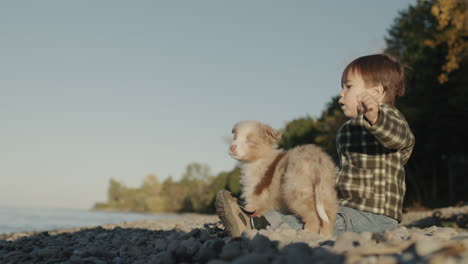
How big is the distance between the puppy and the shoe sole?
25cm

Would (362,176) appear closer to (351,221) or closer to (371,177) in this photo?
(371,177)

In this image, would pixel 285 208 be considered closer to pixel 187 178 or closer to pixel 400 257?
pixel 400 257

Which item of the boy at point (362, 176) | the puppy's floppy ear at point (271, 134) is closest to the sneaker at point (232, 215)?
the boy at point (362, 176)

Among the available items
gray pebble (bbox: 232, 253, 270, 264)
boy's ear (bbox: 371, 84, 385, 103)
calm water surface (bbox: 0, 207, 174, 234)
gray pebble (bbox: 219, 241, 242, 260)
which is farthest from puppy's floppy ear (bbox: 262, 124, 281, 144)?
calm water surface (bbox: 0, 207, 174, 234)

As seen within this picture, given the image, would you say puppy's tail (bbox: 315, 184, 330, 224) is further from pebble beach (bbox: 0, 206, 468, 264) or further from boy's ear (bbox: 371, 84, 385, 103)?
boy's ear (bbox: 371, 84, 385, 103)

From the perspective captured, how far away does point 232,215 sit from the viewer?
4172 mm

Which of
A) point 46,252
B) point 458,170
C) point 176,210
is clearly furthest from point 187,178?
point 46,252

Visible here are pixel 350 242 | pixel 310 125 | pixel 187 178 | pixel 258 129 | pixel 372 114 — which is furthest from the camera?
pixel 187 178

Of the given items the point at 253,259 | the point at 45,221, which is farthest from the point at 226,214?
the point at 45,221

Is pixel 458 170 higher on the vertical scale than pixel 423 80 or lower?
lower

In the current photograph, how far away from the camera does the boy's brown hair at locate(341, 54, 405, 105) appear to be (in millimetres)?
4227

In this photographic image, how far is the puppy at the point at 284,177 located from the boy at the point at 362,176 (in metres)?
0.23

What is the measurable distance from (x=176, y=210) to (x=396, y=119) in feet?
159

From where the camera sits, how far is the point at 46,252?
14.7 ft
